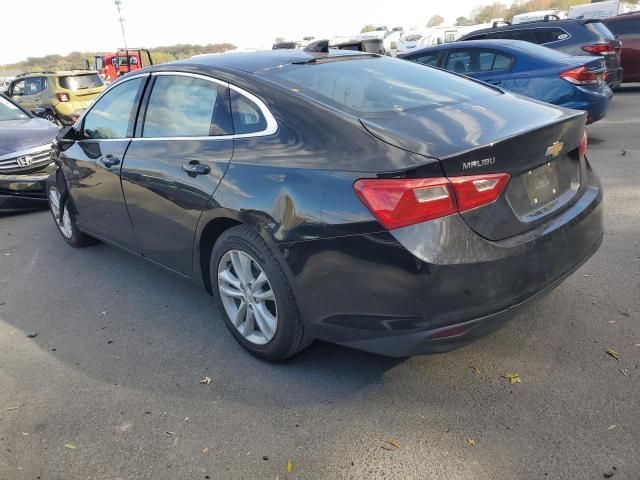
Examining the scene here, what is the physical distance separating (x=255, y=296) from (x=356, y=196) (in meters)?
0.96

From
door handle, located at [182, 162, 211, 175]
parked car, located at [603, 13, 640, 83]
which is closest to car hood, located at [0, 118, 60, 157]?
door handle, located at [182, 162, 211, 175]

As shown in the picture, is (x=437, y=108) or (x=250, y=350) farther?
(x=250, y=350)

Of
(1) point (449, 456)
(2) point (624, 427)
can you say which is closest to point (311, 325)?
(1) point (449, 456)

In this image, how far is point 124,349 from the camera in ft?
11.2

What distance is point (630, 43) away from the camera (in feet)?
42.2

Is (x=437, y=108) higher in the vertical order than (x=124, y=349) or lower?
higher

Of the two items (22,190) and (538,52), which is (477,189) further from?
(538,52)

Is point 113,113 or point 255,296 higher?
point 113,113

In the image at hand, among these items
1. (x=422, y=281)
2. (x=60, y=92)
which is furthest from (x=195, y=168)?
(x=60, y=92)

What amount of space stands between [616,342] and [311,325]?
5.50 ft

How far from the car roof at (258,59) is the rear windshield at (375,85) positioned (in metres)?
0.11

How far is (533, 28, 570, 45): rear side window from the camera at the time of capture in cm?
1008

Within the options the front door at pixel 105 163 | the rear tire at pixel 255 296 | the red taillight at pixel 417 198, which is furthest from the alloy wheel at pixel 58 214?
the red taillight at pixel 417 198

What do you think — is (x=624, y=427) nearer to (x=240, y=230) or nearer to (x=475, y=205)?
(x=475, y=205)
